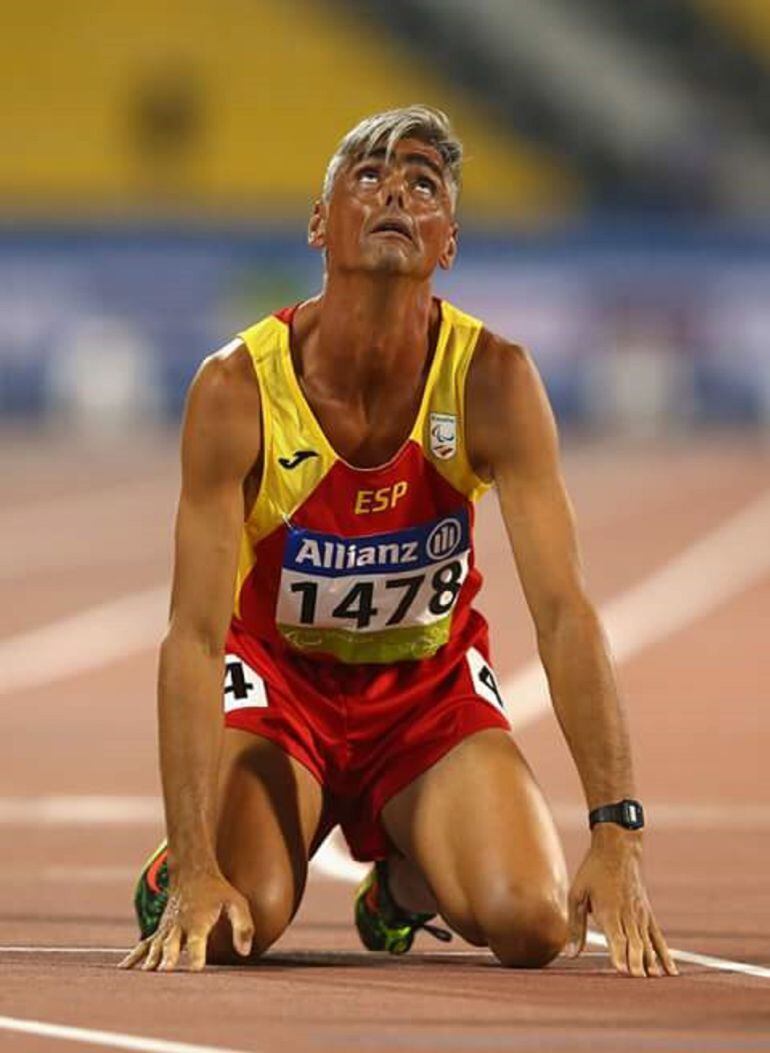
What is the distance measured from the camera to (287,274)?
91.2 feet

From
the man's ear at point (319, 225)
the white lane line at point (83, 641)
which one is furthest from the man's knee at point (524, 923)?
the white lane line at point (83, 641)

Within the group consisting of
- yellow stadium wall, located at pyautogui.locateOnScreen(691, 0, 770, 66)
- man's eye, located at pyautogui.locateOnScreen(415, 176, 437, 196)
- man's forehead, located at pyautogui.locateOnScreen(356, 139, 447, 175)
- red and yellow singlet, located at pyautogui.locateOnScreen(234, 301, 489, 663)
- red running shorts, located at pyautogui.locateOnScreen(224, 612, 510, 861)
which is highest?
yellow stadium wall, located at pyautogui.locateOnScreen(691, 0, 770, 66)

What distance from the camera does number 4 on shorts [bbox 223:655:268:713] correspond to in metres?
7.31

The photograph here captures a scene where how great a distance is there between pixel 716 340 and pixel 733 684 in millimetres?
14603

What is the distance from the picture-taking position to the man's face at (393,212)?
6.70 metres

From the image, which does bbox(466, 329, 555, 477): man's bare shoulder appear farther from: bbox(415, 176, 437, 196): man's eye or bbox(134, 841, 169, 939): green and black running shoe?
bbox(134, 841, 169, 939): green and black running shoe

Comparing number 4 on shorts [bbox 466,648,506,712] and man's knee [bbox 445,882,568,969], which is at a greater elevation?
number 4 on shorts [bbox 466,648,506,712]

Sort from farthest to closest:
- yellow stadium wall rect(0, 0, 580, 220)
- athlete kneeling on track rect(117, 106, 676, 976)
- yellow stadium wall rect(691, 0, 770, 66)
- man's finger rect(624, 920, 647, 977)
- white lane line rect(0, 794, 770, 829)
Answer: yellow stadium wall rect(691, 0, 770, 66) < yellow stadium wall rect(0, 0, 580, 220) < white lane line rect(0, 794, 770, 829) < athlete kneeling on track rect(117, 106, 676, 976) < man's finger rect(624, 920, 647, 977)

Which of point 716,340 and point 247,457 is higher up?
point 716,340

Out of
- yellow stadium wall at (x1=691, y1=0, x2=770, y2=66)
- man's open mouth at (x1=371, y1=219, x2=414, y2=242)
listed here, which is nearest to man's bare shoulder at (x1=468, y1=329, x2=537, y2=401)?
man's open mouth at (x1=371, y1=219, x2=414, y2=242)

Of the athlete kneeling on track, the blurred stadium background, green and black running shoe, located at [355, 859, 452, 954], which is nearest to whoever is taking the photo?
the athlete kneeling on track

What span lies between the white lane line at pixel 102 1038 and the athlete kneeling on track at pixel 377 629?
0.80 metres

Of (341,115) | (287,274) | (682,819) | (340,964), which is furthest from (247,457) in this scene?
(341,115)

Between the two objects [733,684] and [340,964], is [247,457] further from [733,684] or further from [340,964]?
[733,684]
